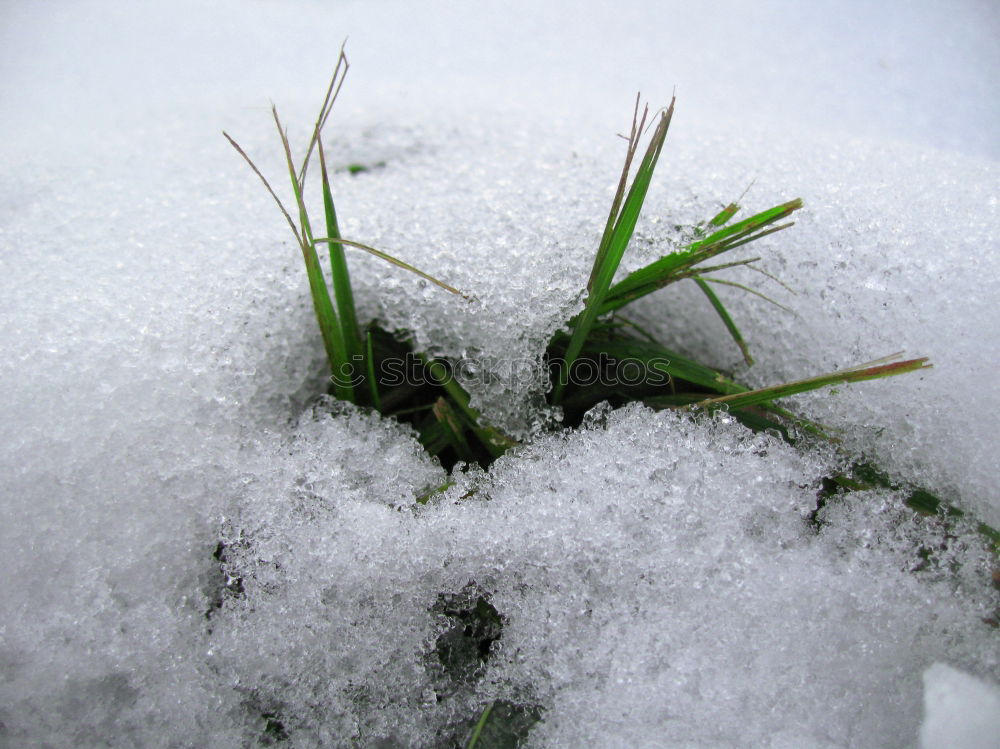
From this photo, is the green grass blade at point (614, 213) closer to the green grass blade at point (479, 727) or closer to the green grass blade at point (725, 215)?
the green grass blade at point (725, 215)

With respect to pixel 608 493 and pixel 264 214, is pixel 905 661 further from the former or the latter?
pixel 264 214

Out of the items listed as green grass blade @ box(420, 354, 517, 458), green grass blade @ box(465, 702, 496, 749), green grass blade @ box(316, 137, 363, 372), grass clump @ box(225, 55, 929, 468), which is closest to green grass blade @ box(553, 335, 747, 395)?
grass clump @ box(225, 55, 929, 468)

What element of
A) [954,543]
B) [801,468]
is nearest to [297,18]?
[801,468]

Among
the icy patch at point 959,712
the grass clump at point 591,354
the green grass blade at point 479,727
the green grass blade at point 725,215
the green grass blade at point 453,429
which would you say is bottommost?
the green grass blade at point 479,727

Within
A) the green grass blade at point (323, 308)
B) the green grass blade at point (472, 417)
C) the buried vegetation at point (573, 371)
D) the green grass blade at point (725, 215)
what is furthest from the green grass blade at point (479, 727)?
the green grass blade at point (725, 215)

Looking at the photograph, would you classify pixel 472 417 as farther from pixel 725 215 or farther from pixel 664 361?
pixel 725 215

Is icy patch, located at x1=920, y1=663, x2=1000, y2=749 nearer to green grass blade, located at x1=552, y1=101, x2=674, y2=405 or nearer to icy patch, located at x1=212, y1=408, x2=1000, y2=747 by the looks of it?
icy patch, located at x1=212, y1=408, x2=1000, y2=747

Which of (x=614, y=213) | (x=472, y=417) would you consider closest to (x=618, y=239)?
(x=614, y=213)
